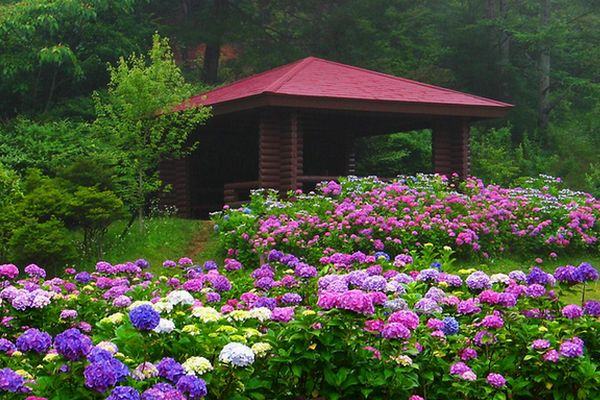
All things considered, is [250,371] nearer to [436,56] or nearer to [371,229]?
[371,229]

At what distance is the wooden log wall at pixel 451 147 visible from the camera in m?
18.9

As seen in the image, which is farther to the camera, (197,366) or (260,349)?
(260,349)

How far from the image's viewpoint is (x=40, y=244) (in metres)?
13.3

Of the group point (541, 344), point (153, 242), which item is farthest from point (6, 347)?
point (153, 242)

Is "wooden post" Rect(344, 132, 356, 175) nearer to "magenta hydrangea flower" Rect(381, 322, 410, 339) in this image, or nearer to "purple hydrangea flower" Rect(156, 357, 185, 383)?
"magenta hydrangea flower" Rect(381, 322, 410, 339)

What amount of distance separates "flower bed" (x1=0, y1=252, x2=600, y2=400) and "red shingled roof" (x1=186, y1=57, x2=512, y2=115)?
35.1ft

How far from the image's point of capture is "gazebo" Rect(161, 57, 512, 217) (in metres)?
16.8

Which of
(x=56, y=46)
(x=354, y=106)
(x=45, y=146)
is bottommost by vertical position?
A: (x=45, y=146)

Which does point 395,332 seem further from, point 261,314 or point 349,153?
point 349,153

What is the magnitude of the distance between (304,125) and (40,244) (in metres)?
9.83

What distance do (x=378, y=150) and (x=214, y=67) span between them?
8.78m

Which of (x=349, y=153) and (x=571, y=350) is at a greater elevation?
(x=349, y=153)

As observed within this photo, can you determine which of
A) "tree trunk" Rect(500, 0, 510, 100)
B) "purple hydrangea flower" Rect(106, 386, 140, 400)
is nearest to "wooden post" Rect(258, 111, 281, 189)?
"purple hydrangea flower" Rect(106, 386, 140, 400)

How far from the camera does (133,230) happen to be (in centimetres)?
1672
